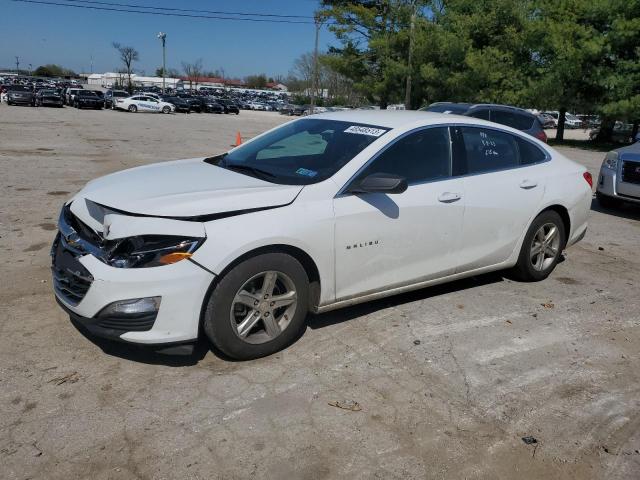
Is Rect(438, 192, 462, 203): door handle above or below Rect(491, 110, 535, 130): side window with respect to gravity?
below

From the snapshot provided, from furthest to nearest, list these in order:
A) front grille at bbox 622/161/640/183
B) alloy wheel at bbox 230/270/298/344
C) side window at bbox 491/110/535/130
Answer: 1. side window at bbox 491/110/535/130
2. front grille at bbox 622/161/640/183
3. alloy wheel at bbox 230/270/298/344

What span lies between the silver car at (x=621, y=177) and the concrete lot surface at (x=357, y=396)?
423 cm

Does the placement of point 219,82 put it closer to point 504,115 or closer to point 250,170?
point 504,115

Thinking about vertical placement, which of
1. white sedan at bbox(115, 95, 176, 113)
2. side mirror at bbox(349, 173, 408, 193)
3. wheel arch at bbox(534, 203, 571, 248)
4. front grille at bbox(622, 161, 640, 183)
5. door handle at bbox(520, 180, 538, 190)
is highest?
white sedan at bbox(115, 95, 176, 113)

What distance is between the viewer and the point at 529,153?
208 inches

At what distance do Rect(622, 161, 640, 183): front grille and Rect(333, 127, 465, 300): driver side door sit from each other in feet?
18.2

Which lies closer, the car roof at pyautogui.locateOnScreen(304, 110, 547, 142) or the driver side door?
the driver side door

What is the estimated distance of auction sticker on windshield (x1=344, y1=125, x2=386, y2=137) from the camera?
426 cm

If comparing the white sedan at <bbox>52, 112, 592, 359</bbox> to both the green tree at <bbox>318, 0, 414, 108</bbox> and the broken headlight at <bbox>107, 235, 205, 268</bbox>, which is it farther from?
the green tree at <bbox>318, 0, 414, 108</bbox>

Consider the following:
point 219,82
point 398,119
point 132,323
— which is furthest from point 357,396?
point 219,82

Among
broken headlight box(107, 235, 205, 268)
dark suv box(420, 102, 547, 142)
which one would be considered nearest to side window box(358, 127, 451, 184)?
broken headlight box(107, 235, 205, 268)

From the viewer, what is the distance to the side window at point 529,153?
5.21m

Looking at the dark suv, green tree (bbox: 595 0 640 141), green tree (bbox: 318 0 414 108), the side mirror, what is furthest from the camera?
green tree (bbox: 318 0 414 108)

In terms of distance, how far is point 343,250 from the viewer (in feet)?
12.7
